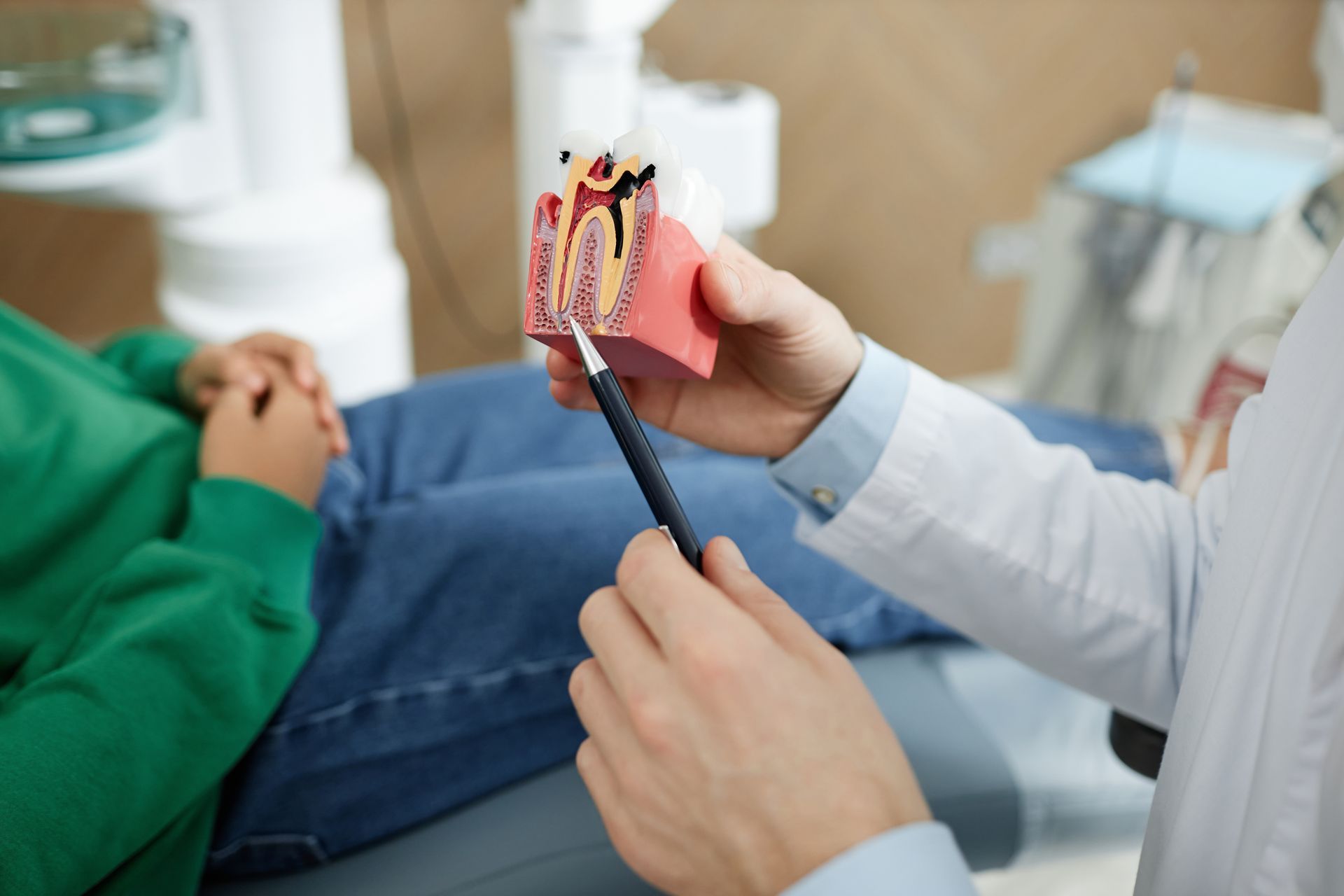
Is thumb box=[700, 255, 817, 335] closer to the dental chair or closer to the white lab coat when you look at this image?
the white lab coat

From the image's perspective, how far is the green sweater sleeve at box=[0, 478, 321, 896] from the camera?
599 mm

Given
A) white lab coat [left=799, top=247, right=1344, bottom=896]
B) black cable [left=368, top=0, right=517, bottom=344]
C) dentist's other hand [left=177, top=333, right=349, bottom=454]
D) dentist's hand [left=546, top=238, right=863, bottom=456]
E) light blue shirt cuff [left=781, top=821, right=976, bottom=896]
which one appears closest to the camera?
light blue shirt cuff [left=781, top=821, right=976, bottom=896]

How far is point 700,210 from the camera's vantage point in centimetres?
61

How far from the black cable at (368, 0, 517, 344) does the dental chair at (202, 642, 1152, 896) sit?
1.37m

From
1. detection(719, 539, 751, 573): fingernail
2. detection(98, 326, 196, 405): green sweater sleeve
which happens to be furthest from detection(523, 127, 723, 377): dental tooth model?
detection(98, 326, 196, 405): green sweater sleeve

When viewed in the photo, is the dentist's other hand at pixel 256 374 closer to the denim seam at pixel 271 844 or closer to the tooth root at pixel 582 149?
the denim seam at pixel 271 844

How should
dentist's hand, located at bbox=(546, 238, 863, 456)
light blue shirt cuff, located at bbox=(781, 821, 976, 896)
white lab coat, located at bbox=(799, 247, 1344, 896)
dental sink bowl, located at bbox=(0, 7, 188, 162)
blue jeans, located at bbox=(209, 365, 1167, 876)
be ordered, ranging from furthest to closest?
1. dental sink bowl, located at bbox=(0, 7, 188, 162)
2. blue jeans, located at bbox=(209, 365, 1167, 876)
3. dentist's hand, located at bbox=(546, 238, 863, 456)
4. white lab coat, located at bbox=(799, 247, 1344, 896)
5. light blue shirt cuff, located at bbox=(781, 821, 976, 896)

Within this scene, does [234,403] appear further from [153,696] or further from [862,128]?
[862,128]

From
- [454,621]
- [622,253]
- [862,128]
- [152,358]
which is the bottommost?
[454,621]

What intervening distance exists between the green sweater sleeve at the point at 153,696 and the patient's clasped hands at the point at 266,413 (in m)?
0.07

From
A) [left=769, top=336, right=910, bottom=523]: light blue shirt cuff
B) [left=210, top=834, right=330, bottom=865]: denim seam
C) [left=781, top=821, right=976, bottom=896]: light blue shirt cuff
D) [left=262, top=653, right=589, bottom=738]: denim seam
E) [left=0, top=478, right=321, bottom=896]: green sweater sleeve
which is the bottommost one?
[left=210, top=834, right=330, bottom=865]: denim seam

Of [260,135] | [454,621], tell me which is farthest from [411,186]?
[454,621]

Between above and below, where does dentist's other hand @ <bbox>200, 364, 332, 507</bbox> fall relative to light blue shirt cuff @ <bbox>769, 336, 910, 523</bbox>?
below

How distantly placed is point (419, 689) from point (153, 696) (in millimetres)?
183
